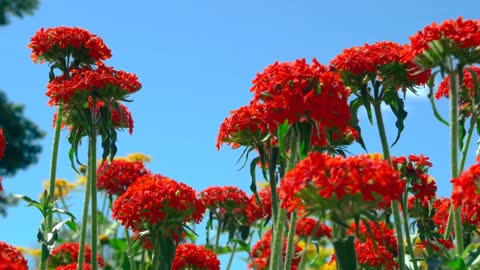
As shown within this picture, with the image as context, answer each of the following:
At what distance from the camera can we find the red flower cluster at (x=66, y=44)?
559cm

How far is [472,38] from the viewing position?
371cm

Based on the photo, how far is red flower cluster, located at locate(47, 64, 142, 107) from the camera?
511 centimetres

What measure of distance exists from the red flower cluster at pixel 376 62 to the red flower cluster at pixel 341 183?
4.80ft

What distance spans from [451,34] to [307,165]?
1204mm

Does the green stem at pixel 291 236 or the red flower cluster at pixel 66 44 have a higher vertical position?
the red flower cluster at pixel 66 44

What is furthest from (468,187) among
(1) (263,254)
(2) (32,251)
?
(2) (32,251)

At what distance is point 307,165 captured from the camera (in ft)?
9.93

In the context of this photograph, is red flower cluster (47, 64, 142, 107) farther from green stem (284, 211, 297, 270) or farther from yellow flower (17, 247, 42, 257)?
yellow flower (17, 247, 42, 257)

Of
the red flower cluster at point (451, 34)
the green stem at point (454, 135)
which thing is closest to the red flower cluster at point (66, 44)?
the red flower cluster at point (451, 34)

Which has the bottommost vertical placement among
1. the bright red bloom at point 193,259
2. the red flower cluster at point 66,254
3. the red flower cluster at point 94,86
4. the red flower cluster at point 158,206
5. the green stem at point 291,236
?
the green stem at point 291,236

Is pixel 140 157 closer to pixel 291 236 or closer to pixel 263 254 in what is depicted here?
pixel 263 254

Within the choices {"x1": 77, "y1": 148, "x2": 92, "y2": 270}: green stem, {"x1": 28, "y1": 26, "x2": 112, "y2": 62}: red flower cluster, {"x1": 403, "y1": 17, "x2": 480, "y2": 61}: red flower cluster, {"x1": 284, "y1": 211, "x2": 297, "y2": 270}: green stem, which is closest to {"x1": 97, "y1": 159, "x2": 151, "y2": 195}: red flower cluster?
{"x1": 28, "y1": 26, "x2": 112, "y2": 62}: red flower cluster

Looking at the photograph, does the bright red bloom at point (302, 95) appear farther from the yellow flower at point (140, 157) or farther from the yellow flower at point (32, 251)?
the yellow flower at point (32, 251)

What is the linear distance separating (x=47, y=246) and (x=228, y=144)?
4.16 feet
